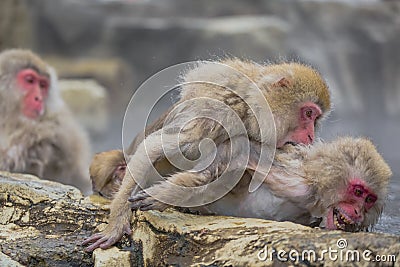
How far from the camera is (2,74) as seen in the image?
568 centimetres

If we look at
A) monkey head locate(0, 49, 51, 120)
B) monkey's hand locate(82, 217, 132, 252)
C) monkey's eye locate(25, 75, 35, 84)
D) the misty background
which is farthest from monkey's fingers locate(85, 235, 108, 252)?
the misty background

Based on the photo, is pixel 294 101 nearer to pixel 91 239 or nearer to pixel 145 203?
pixel 145 203

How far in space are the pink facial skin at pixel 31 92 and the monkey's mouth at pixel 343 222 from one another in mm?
3203

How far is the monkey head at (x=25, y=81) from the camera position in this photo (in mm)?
5664

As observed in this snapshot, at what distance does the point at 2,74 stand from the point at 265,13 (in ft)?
32.0

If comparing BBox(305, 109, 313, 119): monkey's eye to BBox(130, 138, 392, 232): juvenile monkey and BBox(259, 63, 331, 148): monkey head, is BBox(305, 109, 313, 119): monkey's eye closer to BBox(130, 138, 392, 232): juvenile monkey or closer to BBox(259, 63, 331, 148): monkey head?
BBox(259, 63, 331, 148): monkey head

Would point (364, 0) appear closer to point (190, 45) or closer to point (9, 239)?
point (190, 45)

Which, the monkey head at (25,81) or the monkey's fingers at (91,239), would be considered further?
the monkey head at (25,81)

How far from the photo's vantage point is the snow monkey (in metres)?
3.21

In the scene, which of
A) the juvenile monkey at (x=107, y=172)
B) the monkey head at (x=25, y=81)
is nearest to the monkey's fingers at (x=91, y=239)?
the juvenile monkey at (x=107, y=172)

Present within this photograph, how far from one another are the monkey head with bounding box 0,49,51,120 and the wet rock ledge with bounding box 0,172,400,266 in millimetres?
2077

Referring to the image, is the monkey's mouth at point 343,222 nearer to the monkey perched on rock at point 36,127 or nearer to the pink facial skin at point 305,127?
the pink facial skin at point 305,127

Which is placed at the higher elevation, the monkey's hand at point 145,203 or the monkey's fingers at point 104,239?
the monkey's hand at point 145,203

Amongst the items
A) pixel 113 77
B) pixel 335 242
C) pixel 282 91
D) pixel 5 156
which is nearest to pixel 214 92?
pixel 282 91
